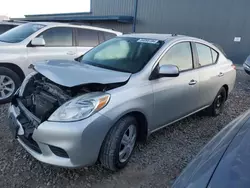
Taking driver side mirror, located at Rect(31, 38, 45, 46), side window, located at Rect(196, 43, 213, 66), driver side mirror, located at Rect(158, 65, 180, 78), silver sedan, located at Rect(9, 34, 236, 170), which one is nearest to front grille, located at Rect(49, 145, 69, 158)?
silver sedan, located at Rect(9, 34, 236, 170)

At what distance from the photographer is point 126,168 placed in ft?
9.52

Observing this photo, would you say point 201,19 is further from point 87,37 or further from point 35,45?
point 35,45

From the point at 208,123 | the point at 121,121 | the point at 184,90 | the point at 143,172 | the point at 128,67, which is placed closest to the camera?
the point at 121,121

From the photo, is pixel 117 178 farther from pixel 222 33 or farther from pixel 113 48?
pixel 222 33

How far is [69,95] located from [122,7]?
16.4m

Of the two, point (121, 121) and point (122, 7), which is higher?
point (122, 7)

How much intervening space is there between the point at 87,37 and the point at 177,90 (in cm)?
355

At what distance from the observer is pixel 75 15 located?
21.4 meters

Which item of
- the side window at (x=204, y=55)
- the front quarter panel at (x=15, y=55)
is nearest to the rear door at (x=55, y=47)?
the front quarter panel at (x=15, y=55)

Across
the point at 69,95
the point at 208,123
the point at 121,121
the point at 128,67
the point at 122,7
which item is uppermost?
the point at 122,7

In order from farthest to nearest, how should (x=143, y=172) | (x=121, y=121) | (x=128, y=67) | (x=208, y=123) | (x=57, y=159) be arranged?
1. (x=208, y=123)
2. (x=128, y=67)
3. (x=143, y=172)
4. (x=121, y=121)
5. (x=57, y=159)

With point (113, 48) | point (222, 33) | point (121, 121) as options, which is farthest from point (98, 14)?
point (121, 121)

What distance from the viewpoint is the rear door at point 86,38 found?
19.5 ft

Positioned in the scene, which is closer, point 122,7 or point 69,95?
point 69,95
